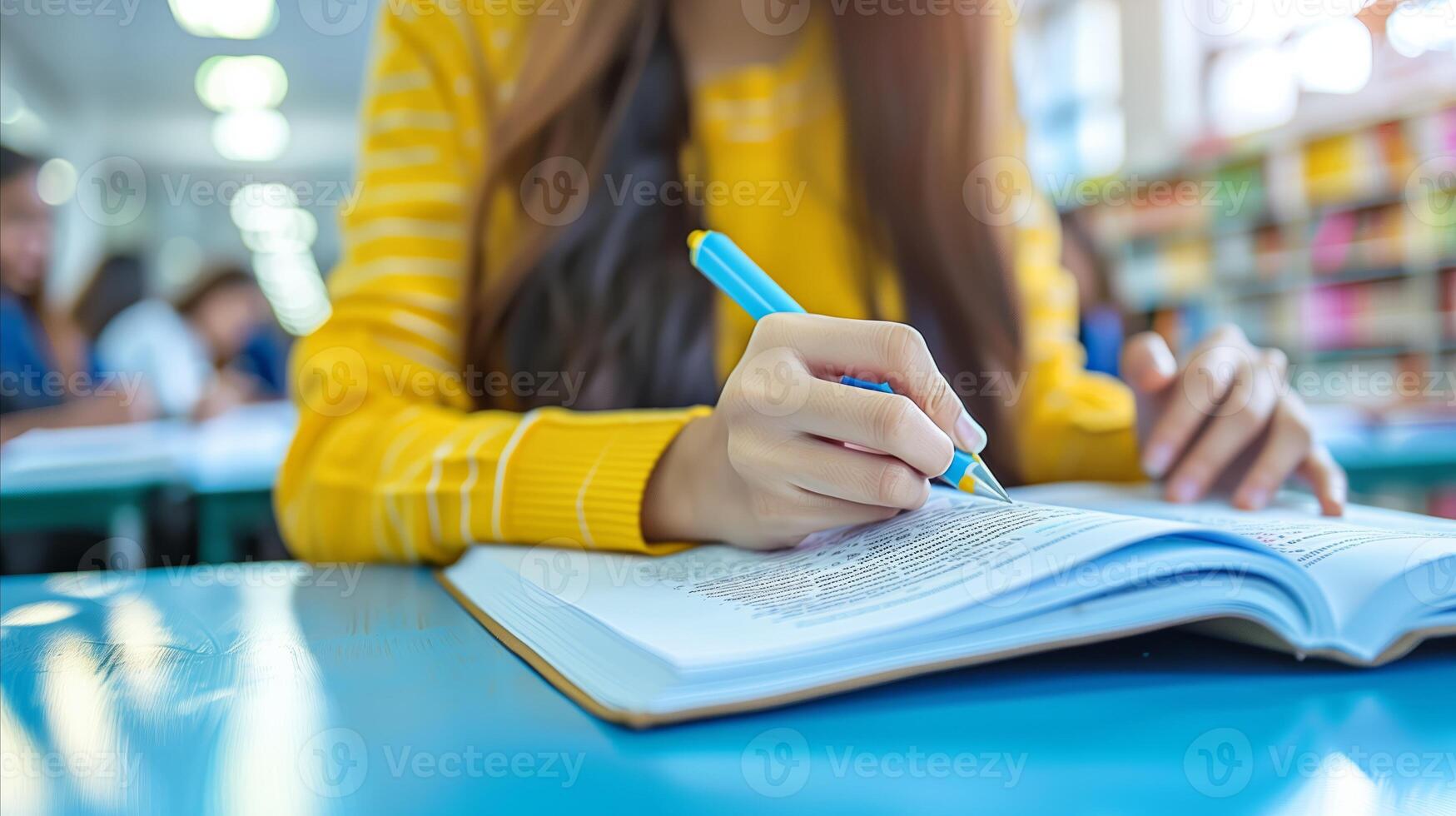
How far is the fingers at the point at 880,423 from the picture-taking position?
371 millimetres

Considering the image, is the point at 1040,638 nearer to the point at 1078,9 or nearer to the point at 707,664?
the point at 707,664

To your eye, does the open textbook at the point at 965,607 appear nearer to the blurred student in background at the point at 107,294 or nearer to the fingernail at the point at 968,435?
the fingernail at the point at 968,435

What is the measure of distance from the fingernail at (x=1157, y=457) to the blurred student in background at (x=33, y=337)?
1836 mm

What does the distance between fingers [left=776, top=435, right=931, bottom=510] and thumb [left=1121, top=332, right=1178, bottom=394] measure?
0.30m

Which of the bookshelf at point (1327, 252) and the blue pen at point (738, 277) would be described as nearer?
the blue pen at point (738, 277)

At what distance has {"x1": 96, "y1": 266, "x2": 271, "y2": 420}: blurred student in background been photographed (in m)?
3.19

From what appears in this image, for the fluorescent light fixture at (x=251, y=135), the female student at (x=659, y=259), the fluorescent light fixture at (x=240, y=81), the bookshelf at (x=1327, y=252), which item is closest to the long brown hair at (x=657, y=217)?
the female student at (x=659, y=259)

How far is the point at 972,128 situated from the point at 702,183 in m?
0.25

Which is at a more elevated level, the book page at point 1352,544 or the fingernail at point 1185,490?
the book page at point 1352,544

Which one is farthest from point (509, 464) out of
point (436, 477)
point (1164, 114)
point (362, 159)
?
point (1164, 114)

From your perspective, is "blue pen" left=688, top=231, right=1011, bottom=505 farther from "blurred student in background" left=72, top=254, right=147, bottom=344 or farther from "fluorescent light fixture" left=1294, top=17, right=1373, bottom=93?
"fluorescent light fixture" left=1294, top=17, right=1373, bottom=93

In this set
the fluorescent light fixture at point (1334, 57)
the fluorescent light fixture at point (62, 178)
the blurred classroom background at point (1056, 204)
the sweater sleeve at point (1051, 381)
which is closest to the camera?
the sweater sleeve at point (1051, 381)

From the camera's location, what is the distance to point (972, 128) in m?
0.87

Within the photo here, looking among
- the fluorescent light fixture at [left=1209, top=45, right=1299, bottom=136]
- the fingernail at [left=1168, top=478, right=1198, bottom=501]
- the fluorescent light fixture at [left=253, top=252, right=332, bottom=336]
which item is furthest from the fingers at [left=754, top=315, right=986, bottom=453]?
the fluorescent light fixture at [left=253, top=252, right=332, bottom=336]
